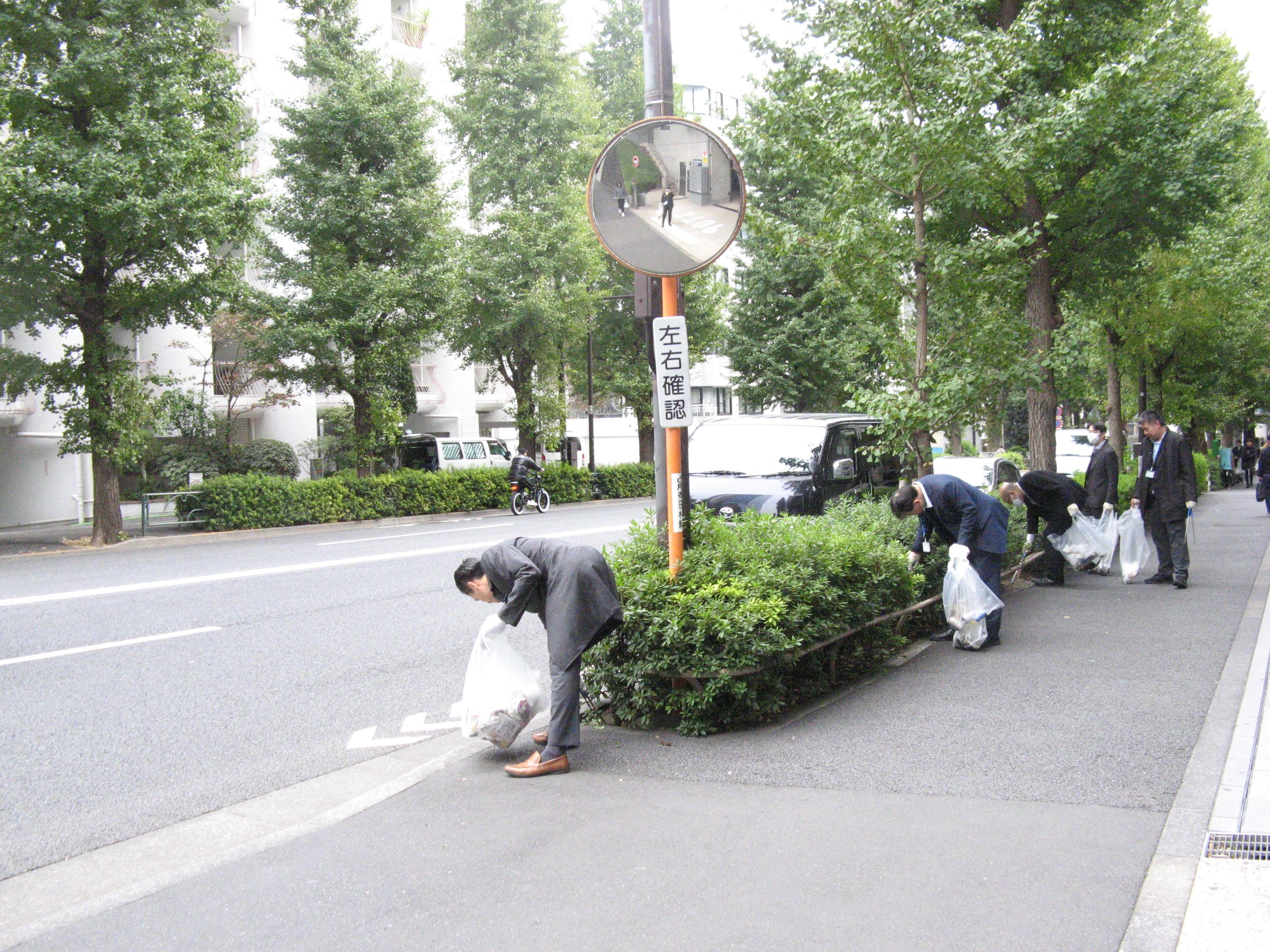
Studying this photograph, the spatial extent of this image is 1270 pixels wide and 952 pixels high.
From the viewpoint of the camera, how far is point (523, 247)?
1113 inches

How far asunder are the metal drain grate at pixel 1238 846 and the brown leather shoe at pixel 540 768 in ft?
9.06

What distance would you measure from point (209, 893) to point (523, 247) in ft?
84.8

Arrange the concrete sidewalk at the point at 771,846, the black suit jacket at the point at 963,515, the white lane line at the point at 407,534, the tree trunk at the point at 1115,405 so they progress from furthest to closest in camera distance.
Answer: the tree trunk at the point at 1115,405, the white lane line at the point at 407,534, the black suit jacket at the point at 963,515, the concrete sidewalk at the point at 771,846

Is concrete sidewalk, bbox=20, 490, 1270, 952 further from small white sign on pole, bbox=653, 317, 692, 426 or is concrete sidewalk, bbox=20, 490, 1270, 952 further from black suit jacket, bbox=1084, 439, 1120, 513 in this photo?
black suit jacket, bbox=1084, 439, 1120, 513

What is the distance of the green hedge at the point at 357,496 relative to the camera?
65.9 feet

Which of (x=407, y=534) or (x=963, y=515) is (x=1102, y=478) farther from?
(x=407, y=534)

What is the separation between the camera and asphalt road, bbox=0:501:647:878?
5012 millimetres

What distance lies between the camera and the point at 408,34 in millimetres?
36531

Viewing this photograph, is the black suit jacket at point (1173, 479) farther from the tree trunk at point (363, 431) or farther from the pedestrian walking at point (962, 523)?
the tree trunk at point (363, 431)

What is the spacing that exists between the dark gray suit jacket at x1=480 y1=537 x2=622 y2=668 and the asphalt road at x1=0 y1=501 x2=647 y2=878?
4.56 feet

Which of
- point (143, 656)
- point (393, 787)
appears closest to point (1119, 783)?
point (393, 787)

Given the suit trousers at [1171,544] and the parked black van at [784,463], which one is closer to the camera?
the suit trousers at [1171,544]

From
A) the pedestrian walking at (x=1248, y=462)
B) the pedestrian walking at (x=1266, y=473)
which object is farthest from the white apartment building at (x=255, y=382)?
the pedestrian walking at (x=1248, y=462)

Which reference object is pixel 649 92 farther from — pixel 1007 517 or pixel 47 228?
pixel 47 228
